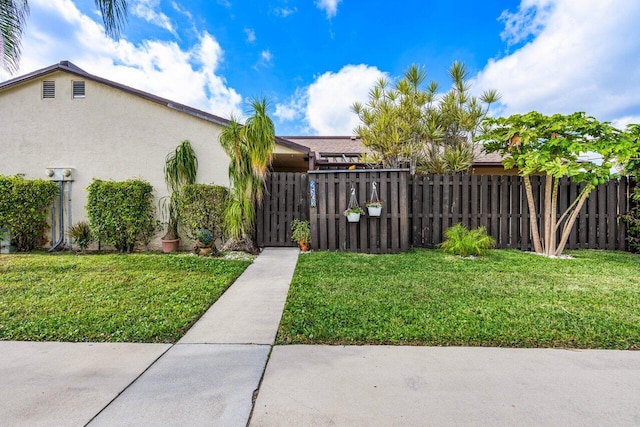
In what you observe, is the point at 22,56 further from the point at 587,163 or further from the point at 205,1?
the point at 587,163

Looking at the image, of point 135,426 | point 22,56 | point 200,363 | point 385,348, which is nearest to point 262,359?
point 200,363

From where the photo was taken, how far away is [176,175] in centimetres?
659

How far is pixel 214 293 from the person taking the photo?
3.52 meters

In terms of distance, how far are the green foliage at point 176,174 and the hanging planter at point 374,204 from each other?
4258mm

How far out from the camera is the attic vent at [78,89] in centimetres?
661

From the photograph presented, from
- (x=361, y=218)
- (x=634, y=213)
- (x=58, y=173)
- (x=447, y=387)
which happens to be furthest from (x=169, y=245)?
(x=634, y=213)

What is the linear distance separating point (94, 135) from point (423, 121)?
8.40 meters

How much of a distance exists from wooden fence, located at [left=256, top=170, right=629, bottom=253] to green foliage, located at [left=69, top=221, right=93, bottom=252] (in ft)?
12.9

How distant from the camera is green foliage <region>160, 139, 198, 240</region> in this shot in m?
6.57

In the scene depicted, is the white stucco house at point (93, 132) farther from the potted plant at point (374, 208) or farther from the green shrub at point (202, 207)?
the potted plant at point (374, 208)

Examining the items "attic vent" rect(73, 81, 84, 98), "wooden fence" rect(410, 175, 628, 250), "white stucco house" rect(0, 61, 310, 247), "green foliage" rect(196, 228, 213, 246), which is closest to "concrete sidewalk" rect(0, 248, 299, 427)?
"green foliage" rect(196, 228, 213, 246)

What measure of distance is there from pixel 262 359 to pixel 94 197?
6.32 metres

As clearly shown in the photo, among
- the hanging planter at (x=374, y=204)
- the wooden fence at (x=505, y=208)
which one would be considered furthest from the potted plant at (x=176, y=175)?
the wooden fence at (x=505, y=208)

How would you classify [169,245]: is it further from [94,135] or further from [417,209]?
[417,209]
